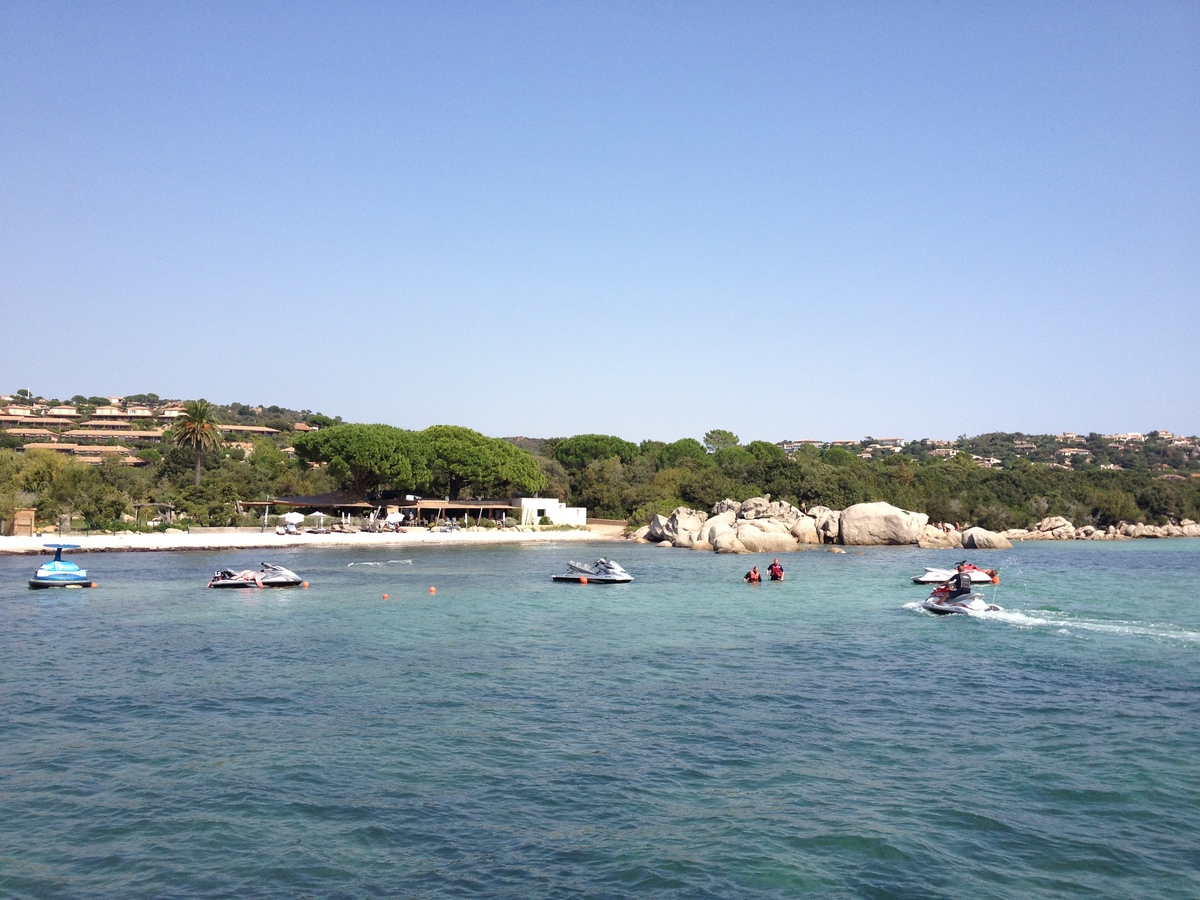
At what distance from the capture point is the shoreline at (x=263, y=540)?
197 feet

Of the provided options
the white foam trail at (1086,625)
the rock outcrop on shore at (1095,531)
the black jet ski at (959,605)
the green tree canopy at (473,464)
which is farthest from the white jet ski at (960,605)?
the green tree canopy at (473,464)

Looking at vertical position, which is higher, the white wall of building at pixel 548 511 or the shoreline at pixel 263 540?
the white wall of building at pixel 548 511

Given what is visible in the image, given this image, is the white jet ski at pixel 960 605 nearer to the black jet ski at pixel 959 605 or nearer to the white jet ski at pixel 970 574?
the black jet ski at pixel 959 605

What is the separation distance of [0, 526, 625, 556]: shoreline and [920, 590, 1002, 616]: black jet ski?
45700 millimetres

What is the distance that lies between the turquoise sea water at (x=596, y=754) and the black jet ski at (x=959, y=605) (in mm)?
746

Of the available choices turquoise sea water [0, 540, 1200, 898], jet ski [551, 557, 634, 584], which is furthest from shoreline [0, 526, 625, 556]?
turquoise sea water [0, 540, 1200, 898]

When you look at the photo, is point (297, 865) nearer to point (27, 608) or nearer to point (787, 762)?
point (787, 762)

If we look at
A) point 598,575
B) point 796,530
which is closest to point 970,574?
point 598,575

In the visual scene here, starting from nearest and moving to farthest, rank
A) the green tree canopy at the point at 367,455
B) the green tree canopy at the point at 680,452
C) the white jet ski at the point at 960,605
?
the white jet ski at the point at 960,605
the green tree canopy at the point at 367,455
the green tree canopy at the point at 680,452

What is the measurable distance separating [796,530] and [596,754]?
6355cm

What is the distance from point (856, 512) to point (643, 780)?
2620 inches

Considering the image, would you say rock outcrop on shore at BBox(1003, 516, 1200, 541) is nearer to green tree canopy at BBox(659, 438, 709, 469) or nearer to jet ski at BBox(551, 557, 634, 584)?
green tree canopy at BBox(659, 438, 709, 469)

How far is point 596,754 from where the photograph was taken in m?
17.0

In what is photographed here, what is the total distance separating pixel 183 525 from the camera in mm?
71625
